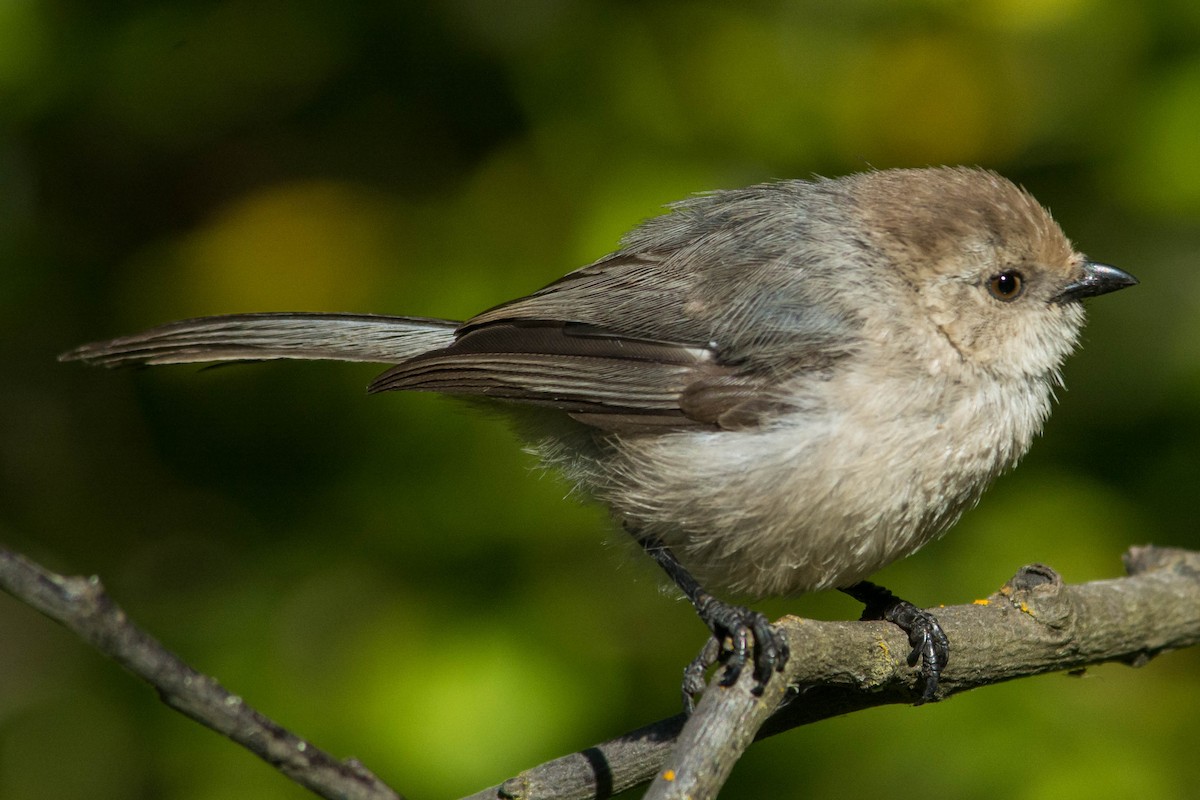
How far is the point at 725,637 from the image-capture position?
7.83 ft

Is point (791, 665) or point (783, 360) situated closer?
point (791, 665)

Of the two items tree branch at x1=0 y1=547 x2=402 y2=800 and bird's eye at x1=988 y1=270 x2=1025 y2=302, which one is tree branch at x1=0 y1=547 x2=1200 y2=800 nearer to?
tree branch at x1=0 y1=547 x2=402 y2=800

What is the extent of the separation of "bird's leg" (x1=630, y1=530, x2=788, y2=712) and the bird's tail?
30.6 inches

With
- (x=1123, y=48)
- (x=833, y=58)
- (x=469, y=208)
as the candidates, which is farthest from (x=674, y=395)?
(x=1123, y=48)

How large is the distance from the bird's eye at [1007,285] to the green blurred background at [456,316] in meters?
0.45

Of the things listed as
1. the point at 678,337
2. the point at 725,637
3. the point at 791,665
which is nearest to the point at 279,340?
the point at 678,337

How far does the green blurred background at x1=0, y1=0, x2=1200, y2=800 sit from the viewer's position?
9.31 ft

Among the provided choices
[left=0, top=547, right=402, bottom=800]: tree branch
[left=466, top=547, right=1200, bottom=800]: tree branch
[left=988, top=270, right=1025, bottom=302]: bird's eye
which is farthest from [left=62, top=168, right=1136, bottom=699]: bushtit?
[left=0, top=547, right=402, bottom=800]: tree branch

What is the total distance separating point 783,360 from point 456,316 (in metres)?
0.90

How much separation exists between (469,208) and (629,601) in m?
1.16

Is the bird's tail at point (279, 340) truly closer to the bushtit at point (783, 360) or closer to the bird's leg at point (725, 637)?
the bushtit at point (783, 360)

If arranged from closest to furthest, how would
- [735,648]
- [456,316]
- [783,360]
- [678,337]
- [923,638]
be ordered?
[735,648], [923,638], [783,360], [678,337], [456,316]

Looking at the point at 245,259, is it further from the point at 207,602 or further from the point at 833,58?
the point at 833,58

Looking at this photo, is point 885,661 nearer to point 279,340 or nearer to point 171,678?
point 171,678
